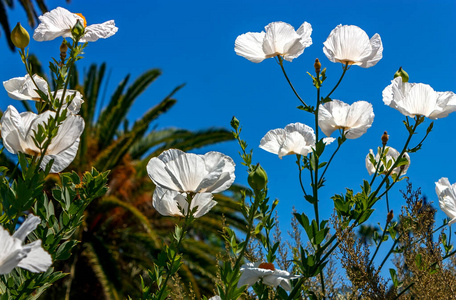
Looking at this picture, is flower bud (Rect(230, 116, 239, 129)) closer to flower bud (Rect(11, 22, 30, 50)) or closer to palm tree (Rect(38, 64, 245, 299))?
flower bud (Rect(11, 22, 30, 50))

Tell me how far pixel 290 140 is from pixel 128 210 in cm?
692

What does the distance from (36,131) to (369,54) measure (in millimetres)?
838

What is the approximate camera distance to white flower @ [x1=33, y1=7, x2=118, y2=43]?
1.13 metres

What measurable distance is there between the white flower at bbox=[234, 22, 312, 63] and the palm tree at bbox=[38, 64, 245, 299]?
5.96 m

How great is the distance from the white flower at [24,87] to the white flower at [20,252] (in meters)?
0.62

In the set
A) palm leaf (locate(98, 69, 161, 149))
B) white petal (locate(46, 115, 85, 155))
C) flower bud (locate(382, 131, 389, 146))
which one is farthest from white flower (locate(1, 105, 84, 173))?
palm leaf (locate(98, 69, 161, 149))

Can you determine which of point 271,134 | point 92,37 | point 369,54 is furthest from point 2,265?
point 369,54

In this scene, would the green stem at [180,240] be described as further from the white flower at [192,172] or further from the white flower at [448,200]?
the white flower at [448,200]

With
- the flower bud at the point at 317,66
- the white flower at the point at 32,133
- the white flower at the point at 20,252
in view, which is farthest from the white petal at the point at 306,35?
the white flower at the point at 20,252

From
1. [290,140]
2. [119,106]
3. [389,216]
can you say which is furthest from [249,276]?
[119,106]

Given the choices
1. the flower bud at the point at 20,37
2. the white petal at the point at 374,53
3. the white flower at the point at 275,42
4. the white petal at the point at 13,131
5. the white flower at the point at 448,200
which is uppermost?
the white petal at the point at 374,53

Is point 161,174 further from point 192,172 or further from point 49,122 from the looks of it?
point 49,122

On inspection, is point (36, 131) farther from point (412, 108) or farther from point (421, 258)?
point (421, 258)

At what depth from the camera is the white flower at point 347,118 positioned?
130 cm
